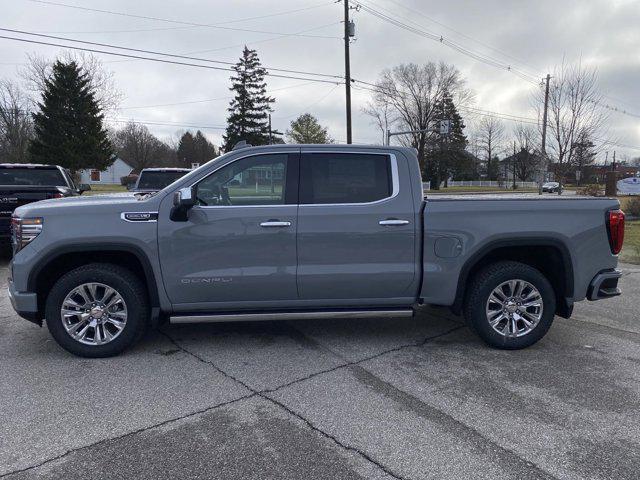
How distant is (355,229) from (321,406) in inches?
63.8

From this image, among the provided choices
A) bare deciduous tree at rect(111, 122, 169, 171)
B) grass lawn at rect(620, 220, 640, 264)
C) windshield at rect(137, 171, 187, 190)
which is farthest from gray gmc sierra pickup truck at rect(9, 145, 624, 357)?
bare deciduous tree at rect(111, 122, 169, 171)

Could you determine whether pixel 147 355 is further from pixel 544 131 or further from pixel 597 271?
pixel 544 131

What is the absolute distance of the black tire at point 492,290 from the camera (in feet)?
15.2

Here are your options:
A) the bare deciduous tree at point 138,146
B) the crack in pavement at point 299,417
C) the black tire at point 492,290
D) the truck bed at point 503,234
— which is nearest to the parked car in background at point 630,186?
the truck bed at point 503,234

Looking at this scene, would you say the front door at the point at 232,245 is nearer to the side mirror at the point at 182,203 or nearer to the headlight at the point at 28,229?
the side mirror at the point at 182,203

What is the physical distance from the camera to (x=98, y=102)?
39.7 meters

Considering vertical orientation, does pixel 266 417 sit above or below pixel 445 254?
below

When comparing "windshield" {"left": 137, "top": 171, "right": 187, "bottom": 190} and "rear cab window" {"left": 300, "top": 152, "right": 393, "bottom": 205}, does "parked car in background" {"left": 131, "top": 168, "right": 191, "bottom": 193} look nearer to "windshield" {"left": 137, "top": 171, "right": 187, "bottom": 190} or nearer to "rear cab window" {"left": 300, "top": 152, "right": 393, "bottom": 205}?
"windshield" {"left": 137, "top": 171, "right": 187, "bottom": 190}

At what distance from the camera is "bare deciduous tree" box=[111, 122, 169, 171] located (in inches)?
3322

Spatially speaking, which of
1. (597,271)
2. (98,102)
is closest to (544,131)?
(597,271)

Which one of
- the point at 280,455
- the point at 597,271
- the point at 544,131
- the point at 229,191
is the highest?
the point at 544,131

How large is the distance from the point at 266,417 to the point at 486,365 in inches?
83.3

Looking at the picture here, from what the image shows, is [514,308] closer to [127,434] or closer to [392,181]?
[392,181]

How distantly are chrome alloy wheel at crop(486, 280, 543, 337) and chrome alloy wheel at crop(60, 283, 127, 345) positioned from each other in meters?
3.47
